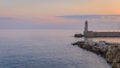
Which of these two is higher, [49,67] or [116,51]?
[116,51]

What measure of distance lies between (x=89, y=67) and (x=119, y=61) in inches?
276

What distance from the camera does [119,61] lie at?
36219 mm

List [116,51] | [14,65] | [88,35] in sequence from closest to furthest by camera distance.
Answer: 1. [116,51]
2. [14,65]
3. [88,35]

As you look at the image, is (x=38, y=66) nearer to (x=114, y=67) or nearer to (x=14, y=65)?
(x=14, y=65)

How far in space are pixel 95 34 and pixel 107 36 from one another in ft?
27.6

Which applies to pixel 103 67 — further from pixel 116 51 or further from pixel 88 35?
pixel 88 35

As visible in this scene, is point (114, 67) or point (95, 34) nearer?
point (114, 67)

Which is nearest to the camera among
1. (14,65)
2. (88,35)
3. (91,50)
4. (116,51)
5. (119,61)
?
(119,61)

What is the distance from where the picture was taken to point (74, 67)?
41.6m

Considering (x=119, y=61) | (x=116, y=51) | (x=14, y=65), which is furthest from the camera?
(x=14, y=65)

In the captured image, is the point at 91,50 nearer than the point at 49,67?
No

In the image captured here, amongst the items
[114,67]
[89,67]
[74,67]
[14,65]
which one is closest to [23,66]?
[14,65]

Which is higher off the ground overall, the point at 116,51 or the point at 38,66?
the point at 116,51

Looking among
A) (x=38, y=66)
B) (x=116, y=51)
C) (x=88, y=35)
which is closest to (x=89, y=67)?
(x=116, y=51)
